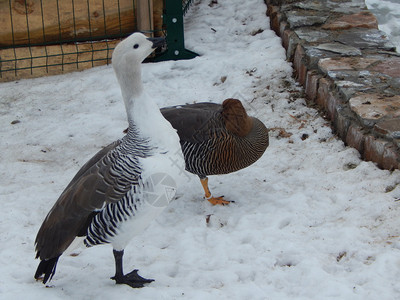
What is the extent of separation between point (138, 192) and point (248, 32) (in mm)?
4323

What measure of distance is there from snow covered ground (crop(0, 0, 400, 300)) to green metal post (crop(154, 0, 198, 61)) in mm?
222

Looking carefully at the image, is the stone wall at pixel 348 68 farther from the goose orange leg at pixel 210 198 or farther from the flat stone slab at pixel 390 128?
the goose orange leg at pixel 210 198

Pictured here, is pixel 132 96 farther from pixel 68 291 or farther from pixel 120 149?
pixel 68 291

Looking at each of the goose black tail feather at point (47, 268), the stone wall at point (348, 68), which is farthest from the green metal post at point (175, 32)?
the goose black tail feather at point (47, 268)

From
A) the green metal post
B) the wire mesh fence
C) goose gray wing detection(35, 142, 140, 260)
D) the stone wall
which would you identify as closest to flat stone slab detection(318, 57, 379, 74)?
the stone wall

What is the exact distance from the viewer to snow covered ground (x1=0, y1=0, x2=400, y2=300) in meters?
3.21

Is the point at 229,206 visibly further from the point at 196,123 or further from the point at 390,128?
the point at 390,128

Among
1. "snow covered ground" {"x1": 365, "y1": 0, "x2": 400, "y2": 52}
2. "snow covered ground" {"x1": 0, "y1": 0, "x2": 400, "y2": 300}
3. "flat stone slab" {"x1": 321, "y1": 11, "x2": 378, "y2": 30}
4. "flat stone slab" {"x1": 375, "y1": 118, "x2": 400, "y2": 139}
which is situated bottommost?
"snow covered ground" {"x1": 0, "y1": 0, "x2": 400, "y2": 300}

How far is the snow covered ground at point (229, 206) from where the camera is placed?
3.21 m

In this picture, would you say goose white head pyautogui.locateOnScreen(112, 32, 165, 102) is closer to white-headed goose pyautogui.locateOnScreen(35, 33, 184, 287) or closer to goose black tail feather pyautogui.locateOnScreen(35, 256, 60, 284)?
white-headed goose pyautogui.locateOnScreen(35, 33, 184, 287)

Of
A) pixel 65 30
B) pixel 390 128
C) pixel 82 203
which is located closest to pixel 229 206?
pixel 390 128

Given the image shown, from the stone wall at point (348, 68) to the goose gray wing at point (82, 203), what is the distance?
196 centimetres

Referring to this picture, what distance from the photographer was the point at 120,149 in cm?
328

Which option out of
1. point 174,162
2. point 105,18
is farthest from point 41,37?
point 174,162
